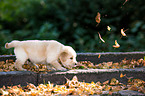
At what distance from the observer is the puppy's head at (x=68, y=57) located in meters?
4.63

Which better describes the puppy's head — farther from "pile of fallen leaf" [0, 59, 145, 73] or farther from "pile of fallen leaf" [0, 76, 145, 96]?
"pile of fallen leaf" [0, 76, 145, 96]

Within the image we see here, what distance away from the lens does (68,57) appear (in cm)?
468

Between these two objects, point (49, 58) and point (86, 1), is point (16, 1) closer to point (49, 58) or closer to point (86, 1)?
point (86, 1)

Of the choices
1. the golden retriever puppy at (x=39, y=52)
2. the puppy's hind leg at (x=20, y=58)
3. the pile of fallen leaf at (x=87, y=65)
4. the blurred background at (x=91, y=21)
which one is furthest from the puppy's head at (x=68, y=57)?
the blurred background at (x=91, y=21)

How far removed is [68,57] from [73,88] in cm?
96

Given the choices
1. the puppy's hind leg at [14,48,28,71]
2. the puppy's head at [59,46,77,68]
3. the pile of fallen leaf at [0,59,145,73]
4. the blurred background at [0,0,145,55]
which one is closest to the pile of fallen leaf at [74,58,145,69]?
the pile of fallen leaf at [0,59,145,73]

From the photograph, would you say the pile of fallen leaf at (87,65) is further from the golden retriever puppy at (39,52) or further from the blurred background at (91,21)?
the blurred background at (91,21)

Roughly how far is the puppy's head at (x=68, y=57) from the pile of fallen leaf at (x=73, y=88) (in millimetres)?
581

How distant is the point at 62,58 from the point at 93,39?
Answer: 5096mm

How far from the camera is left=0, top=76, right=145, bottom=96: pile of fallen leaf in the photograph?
3.52 metres

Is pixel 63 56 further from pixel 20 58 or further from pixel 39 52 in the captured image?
pixel 20 58

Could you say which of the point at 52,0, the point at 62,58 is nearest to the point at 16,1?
the point at 52,0

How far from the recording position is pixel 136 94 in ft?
10.6

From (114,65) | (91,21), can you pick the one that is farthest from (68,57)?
(91,21)
